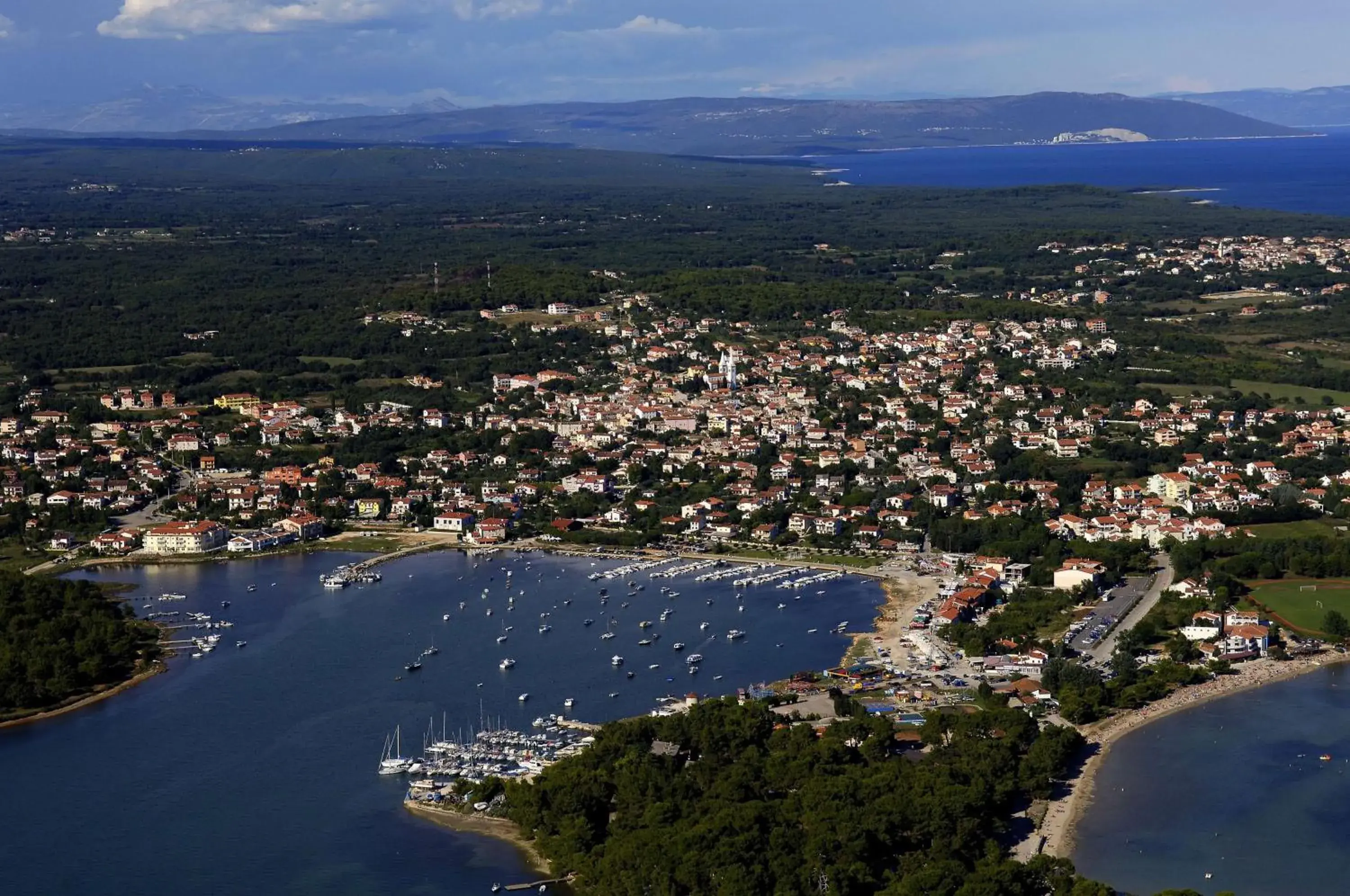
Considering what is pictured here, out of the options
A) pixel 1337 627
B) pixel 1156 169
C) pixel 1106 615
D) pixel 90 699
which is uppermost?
pixel 1156 169

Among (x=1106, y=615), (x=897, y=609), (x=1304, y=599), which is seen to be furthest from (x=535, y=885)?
(x=1304, y=599)

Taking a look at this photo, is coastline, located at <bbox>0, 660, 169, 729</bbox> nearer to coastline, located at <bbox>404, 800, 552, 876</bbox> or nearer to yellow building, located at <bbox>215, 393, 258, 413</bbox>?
coastline, located at <bbox>404, 800, 552, 876</bbox>

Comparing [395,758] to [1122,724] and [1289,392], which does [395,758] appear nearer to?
[1122,724]

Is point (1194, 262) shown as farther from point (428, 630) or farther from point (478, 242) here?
point (428, 630)

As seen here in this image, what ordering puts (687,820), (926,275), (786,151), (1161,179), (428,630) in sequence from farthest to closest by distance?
(786,151) < (1161,179) < (926,275) < (428,630) < (687,820)

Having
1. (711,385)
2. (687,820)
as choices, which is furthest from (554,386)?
(687,820)

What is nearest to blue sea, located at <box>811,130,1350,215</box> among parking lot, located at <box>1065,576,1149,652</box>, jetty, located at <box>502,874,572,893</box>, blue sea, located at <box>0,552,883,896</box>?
parking lot, located at <box>1065,576,1149,652</box>

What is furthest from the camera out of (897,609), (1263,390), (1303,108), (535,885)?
(1303,108)
